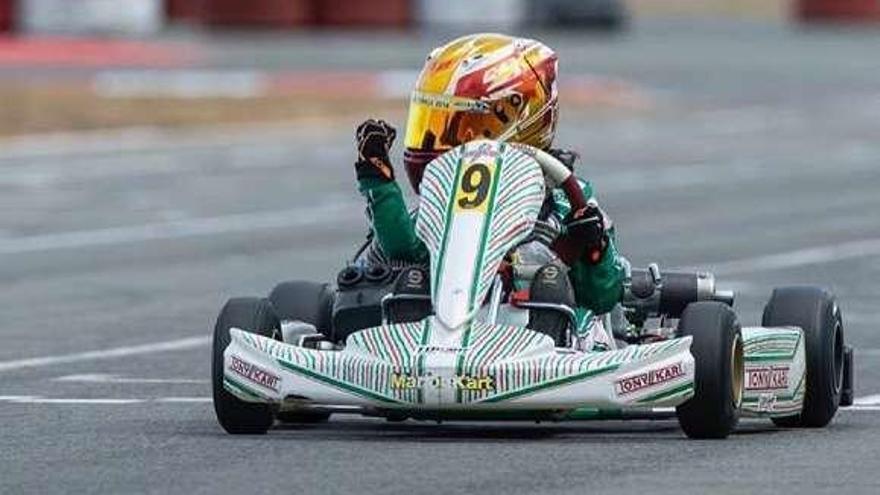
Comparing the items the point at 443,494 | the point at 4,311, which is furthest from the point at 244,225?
the point at 443,494

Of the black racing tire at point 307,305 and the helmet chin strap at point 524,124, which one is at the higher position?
the helmet chin strap at point 524,124

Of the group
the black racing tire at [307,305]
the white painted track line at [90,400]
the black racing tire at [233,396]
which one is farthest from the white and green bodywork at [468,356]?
the white painted track line at [90,400]

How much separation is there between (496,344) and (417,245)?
30.9 inches

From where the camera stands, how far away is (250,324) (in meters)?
10.6

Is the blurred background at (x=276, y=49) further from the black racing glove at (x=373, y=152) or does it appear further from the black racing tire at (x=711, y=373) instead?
the black racing tire at (x=711, y=373)

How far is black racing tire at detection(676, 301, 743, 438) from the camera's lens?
10.1 metres

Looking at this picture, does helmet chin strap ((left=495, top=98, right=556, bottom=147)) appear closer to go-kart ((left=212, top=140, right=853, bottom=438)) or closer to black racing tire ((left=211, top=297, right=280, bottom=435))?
go-kart ((left=212, top=140, right=853, bottom=438))

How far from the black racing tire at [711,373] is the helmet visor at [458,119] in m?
1.06

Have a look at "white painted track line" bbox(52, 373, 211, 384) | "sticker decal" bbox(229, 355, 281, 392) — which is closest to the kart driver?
"sticker decal" bbox(229, 355, 281, 392)

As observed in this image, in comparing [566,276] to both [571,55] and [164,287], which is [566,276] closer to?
[164,287]

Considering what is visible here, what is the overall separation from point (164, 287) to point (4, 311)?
1.74 metres

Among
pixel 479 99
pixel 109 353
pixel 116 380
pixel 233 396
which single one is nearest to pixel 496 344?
pixel 233 396

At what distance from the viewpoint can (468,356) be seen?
32.5 ft

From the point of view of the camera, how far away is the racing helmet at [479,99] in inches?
431
